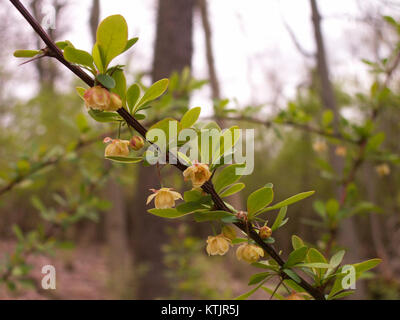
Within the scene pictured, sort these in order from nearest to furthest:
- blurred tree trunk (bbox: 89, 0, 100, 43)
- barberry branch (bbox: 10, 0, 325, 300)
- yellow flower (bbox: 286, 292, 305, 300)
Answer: barberry branch (bbox: 10, 0, 325, 300), yellow flower (bbox: 286, 292, 305, 300), blurred tree trunk (bbox: 89, 0, 100, 43)

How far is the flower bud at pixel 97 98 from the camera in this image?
367 millimetres

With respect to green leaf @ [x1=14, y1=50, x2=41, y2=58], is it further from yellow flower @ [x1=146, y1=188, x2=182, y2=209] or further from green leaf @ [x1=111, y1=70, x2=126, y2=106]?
yellow flower @ [x1=146, y1=188, x2=182, y2=209]

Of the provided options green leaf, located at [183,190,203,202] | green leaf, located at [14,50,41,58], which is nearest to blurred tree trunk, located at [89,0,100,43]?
green leaf, located at [14,50,41,58]

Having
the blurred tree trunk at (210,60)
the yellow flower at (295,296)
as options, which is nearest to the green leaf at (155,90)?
the yellow flower at (295,296)

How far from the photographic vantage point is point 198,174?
39 centimetres

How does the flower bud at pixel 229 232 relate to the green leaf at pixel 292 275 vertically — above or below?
above

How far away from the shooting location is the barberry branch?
358 mm

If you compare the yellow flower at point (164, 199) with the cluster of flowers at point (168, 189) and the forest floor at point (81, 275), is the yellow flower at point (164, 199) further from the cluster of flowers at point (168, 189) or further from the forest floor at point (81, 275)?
the forest floor at point (81, 275)

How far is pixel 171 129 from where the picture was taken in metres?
0.42

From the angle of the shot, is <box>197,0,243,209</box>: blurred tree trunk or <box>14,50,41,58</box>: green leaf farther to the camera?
<box>197,0,243,209</box>: blurred tree trunk

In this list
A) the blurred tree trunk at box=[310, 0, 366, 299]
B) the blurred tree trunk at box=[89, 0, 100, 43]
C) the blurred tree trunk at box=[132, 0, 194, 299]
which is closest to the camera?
the blurred tree trunk at box=[310, 0, 366, 299]

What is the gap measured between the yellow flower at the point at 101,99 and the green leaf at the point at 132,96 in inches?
2.2

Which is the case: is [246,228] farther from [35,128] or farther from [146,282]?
[35,128]

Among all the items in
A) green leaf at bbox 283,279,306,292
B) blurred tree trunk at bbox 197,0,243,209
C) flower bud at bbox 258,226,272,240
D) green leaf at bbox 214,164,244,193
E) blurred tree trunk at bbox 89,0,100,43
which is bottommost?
green leaf at bbox 283,279,306,292
